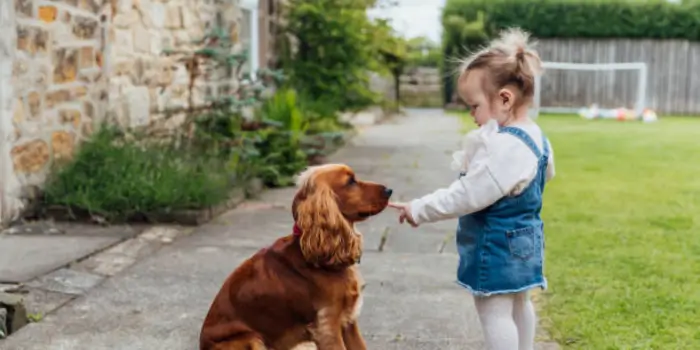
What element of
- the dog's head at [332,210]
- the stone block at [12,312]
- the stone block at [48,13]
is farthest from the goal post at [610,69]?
the dog's head at [332,210]

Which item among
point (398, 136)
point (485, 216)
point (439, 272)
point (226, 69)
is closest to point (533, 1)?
point (398, 136)

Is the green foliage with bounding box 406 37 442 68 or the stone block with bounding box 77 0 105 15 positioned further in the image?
the green foliage with bounding box 406 37 442 68

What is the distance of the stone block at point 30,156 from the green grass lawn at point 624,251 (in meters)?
3.57

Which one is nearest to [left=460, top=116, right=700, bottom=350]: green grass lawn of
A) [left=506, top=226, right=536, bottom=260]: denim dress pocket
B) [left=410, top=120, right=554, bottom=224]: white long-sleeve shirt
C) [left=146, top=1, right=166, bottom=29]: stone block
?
[left=506, top=226, right=536, bottom=260]: denim dress pocket

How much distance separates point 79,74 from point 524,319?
4624 millimetres

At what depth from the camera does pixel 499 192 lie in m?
2.84

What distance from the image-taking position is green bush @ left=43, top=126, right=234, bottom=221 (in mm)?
6074

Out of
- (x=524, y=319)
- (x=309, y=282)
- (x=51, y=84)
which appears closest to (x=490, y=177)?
(x=524, y=319)

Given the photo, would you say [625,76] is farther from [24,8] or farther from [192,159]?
[24,8]

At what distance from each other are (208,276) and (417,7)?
59.9ft

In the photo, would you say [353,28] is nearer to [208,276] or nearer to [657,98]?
[208,276]

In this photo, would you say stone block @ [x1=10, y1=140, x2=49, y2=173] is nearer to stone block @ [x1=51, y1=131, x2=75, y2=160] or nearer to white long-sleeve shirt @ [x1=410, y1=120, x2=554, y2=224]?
stone block @ [x1=51, y1=131, x2=75, y2=160]

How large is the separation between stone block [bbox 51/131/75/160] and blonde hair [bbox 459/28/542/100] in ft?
13.8

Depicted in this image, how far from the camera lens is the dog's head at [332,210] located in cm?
282
